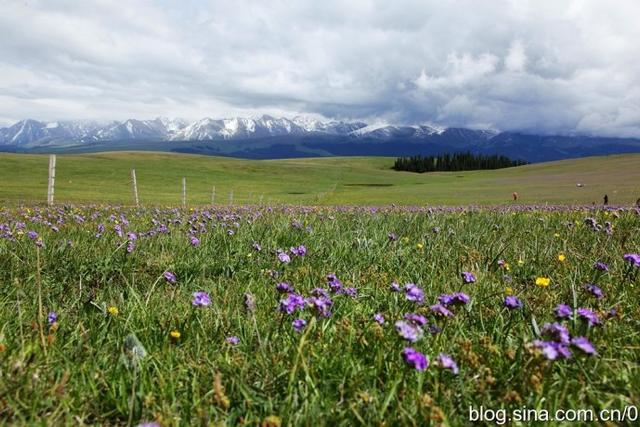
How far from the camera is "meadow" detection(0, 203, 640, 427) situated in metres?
2.22

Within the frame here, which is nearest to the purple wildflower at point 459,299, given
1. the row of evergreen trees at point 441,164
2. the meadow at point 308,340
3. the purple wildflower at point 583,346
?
the meadow at point 308,340

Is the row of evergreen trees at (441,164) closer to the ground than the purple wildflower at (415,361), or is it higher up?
higher up

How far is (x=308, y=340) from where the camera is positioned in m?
2.95

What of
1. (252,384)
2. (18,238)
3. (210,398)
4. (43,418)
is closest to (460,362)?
(252,384)

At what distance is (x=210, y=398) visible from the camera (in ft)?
7.89

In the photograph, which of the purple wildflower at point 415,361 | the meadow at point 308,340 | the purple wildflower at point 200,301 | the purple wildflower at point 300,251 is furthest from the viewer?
the purple wildflower at point 300,251

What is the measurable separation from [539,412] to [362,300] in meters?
2.09

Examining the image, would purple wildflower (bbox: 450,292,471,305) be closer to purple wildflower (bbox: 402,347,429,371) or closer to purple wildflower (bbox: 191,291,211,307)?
purple wildflower (bbox: 402,347,429,371)

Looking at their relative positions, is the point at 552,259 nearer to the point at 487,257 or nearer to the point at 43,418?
the point at 487,257

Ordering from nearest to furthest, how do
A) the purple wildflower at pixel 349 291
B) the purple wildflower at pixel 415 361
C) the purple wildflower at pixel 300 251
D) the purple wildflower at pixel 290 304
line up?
the purple wildflower at pixel 415 361
the purple wildflower at pixel 290 304
the purple wildflower at pixel 349 291
the purple wildflower at pixel 300 251

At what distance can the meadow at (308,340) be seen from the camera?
2.22 meters

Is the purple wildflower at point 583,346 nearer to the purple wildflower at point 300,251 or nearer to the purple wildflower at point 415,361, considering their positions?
the purple wildflower at point 415,361

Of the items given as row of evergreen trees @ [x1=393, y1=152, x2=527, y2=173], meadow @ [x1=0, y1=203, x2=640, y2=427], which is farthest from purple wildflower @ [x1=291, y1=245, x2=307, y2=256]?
row of evergreen trees @ [x1=393, y1=152, x2=527, y2=173]

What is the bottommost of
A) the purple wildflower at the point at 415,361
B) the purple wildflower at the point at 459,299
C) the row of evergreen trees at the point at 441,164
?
the purple wildflower at the point at 415,361
